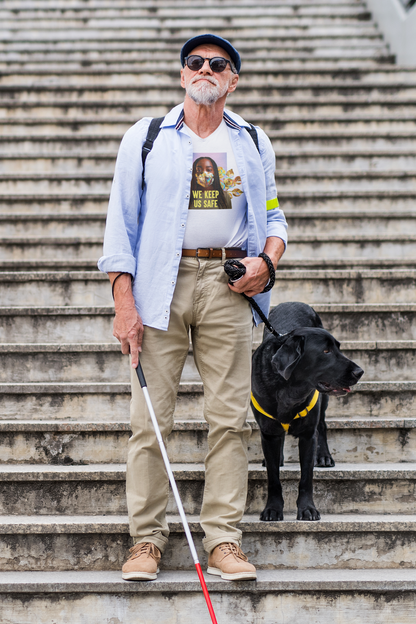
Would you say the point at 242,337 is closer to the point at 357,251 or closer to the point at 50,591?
the point at 50,591

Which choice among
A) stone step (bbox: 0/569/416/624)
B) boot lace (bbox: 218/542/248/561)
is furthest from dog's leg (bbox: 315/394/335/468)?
boot lace (bbox: 218/542/248/561)

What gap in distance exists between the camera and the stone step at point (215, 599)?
2281mm

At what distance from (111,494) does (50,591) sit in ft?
1.68

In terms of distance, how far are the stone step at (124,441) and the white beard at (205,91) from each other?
147cm

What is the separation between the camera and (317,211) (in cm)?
463

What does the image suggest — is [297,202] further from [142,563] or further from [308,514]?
[142,563]

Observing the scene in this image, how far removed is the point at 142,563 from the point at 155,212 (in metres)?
1.27

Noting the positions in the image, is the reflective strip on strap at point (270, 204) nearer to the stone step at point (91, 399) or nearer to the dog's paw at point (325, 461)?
the stone step at point (91, 399)

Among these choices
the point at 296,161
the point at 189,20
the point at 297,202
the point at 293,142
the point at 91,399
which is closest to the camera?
the point at 91,399

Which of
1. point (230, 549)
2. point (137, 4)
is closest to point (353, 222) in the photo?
point (230, 549)

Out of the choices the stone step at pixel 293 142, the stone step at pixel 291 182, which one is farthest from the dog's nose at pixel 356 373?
the stone step at pixel 293 142

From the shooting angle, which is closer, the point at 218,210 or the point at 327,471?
the point at 218,210

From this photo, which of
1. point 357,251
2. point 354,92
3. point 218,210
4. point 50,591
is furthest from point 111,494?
point 354,92

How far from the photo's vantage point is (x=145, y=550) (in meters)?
2.29
